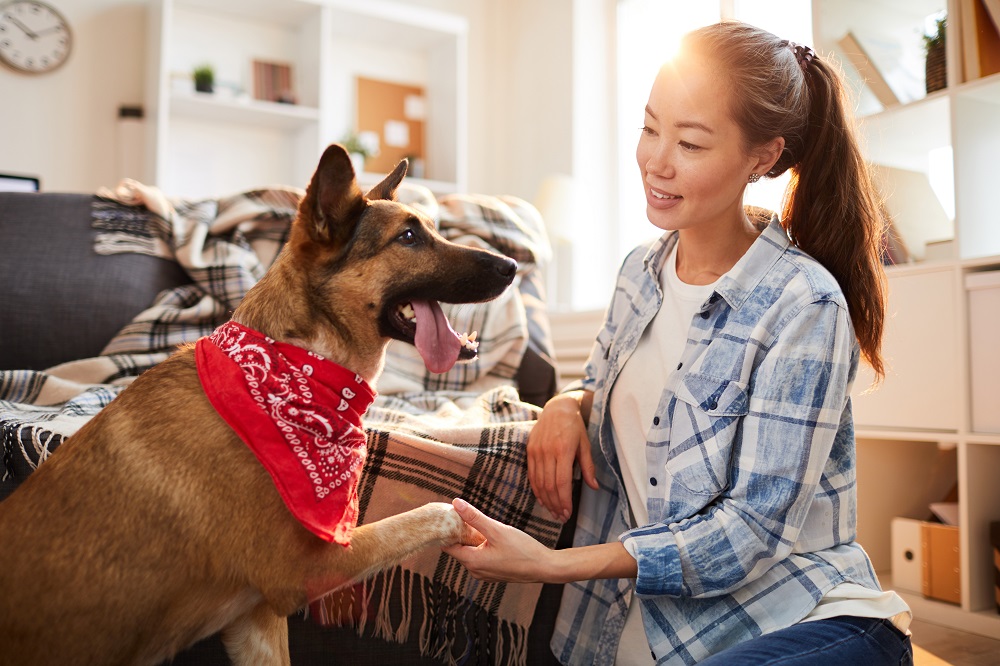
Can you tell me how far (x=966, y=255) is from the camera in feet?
7.36

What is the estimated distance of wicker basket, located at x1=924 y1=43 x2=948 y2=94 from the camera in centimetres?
238

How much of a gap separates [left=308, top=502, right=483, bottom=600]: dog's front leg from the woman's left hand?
3 cm

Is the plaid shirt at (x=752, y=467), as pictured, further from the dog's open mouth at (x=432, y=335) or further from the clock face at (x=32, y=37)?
the clock face at (x=32, y=37)

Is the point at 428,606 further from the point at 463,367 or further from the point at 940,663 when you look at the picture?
the point at 940,663

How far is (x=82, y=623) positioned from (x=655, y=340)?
97 centimetres

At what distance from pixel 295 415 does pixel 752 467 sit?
Answer: 0.66 metres

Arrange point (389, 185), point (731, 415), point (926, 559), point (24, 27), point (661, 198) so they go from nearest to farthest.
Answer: point (731, 415), point (661, 198), point (389, 185), point (926, 559), point (24, 27)

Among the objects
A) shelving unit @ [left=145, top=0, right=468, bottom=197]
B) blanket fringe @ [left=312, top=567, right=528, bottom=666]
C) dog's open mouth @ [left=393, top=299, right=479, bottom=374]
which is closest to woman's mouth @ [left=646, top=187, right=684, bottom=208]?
dog's open mouth @ [left=393, top=299, right=479, bottom=374]

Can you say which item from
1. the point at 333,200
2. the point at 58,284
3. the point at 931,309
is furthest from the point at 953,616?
the point at 58,284

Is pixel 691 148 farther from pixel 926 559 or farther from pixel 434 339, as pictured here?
pixel 926 559

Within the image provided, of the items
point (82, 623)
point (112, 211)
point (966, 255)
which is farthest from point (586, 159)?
point (82, 623)

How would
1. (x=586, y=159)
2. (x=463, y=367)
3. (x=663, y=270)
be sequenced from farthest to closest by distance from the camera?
(x=586, y=159) < (x=463, y=367) < (x=663, y=270)

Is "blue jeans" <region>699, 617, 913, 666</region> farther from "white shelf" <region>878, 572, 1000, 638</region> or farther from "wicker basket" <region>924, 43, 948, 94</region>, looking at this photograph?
"wicker basket" <region>924, 43, 948, 94</region>

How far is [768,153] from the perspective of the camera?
1.29 metres
